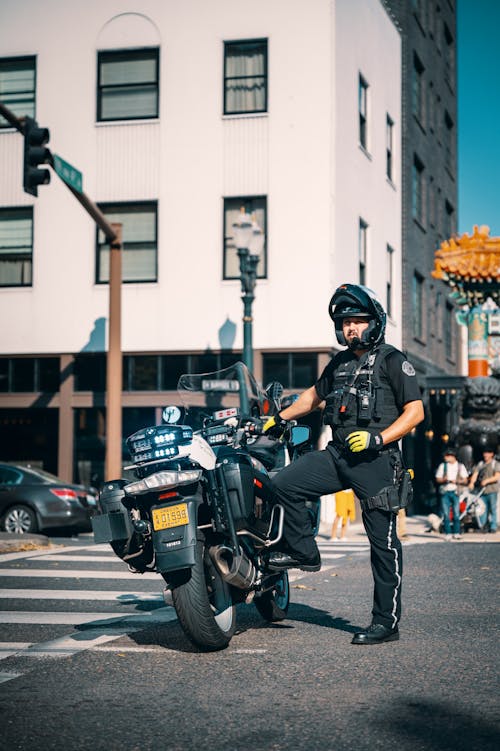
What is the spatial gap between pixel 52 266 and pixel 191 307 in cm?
309

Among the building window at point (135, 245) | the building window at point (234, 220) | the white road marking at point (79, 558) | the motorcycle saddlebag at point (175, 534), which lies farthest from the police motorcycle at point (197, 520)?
the building window at point (135, 245)

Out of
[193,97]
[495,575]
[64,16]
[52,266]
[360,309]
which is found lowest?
[495,575]

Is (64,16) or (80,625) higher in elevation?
(64,16)

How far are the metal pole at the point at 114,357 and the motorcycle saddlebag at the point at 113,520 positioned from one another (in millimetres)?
12330

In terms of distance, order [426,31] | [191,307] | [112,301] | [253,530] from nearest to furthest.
Result: [253,530] < [112,301] < [191,307] < [426,31]

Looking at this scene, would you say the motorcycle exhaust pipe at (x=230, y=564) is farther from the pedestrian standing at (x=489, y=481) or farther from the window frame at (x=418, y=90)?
the window frame at (x=418, y=90)

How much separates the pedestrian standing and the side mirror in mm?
11990

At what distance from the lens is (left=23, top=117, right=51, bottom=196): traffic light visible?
46.7ft

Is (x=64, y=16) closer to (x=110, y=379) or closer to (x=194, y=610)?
(x=110, y=379)

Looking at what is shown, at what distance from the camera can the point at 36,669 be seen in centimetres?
570

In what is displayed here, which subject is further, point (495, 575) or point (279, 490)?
point (495, 575)

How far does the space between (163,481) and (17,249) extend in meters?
18.5

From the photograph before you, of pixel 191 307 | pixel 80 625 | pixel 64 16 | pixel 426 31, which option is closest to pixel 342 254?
pixel 191 307

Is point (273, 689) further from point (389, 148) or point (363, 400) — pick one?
point (389, 148)
